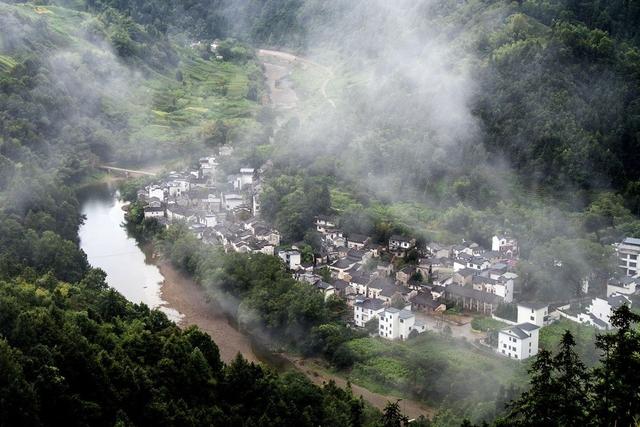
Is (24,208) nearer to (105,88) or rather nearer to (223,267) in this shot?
(223,267)

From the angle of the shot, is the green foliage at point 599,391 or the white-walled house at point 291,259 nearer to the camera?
the green foliage at point 599,391

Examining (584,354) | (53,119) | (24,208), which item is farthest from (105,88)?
(584,354)

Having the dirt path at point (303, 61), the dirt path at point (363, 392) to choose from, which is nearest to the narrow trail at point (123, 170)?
the dirt path at point (303, 61)

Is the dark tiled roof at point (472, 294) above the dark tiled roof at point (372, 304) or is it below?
below

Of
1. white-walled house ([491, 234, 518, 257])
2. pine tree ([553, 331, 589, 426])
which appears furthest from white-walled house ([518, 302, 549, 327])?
pine tree ([553, 331, 589, 426])

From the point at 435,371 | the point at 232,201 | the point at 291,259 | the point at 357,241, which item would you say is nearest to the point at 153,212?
the point at 232,201

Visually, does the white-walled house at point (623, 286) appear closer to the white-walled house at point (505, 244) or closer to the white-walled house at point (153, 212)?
the white-walled house at point (505, 244)

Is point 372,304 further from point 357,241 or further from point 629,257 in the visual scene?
point 629,257
